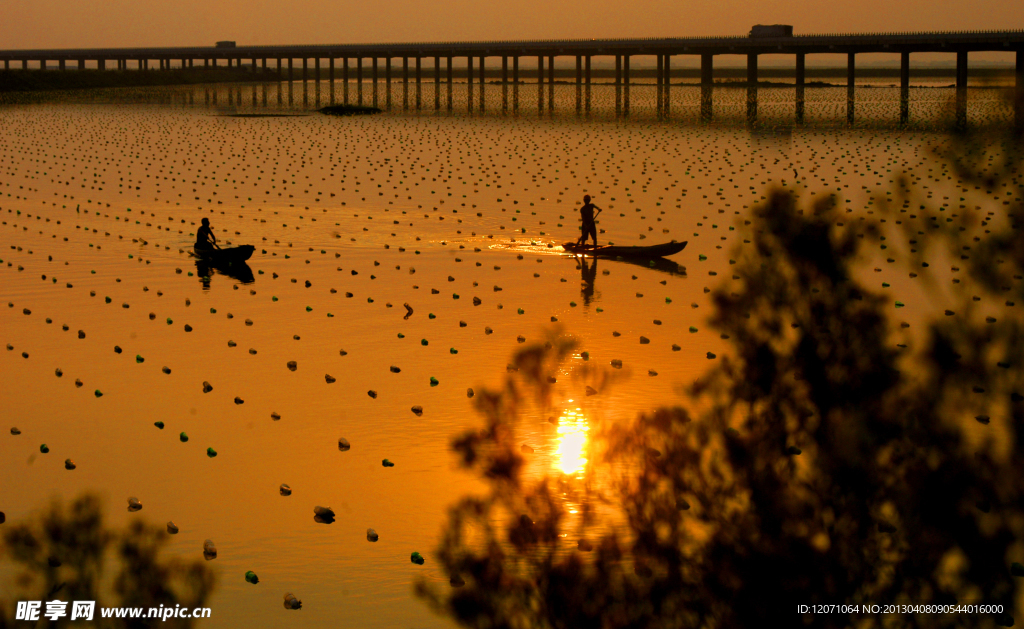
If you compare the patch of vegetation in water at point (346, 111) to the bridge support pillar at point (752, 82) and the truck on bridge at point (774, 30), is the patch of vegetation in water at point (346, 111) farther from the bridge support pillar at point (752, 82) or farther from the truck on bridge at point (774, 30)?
the truck on bridge at point (774, 30)

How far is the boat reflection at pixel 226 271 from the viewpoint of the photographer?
3131cm

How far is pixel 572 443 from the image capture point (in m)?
17.5

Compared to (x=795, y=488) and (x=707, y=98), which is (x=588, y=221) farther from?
(x=707, y=98)

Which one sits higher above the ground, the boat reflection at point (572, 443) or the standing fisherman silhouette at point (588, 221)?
the standing fisherman silhouette at point (588, 221)

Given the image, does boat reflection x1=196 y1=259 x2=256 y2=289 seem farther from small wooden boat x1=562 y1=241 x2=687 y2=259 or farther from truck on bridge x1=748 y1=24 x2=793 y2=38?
truck on bridge x1=748 y1=24 x2=793 y2=38

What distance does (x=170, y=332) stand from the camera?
81.8 feet

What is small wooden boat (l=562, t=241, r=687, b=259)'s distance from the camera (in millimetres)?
34125

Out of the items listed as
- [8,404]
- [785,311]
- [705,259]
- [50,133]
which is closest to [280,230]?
[705,259]

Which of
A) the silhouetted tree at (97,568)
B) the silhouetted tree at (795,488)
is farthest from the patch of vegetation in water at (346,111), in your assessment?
the silhouetted tree at (97,568)

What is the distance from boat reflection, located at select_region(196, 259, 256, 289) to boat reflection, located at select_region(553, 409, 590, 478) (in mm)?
14644

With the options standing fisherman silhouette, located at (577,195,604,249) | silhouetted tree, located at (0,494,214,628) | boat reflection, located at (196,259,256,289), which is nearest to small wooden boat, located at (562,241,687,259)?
standing fisherman silhouette, located at (577,195,604,249)

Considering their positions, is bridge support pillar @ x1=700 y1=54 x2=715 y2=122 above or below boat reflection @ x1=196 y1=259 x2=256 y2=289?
above

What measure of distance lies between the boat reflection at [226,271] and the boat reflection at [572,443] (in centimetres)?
1464

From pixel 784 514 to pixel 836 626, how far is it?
0.89 m
